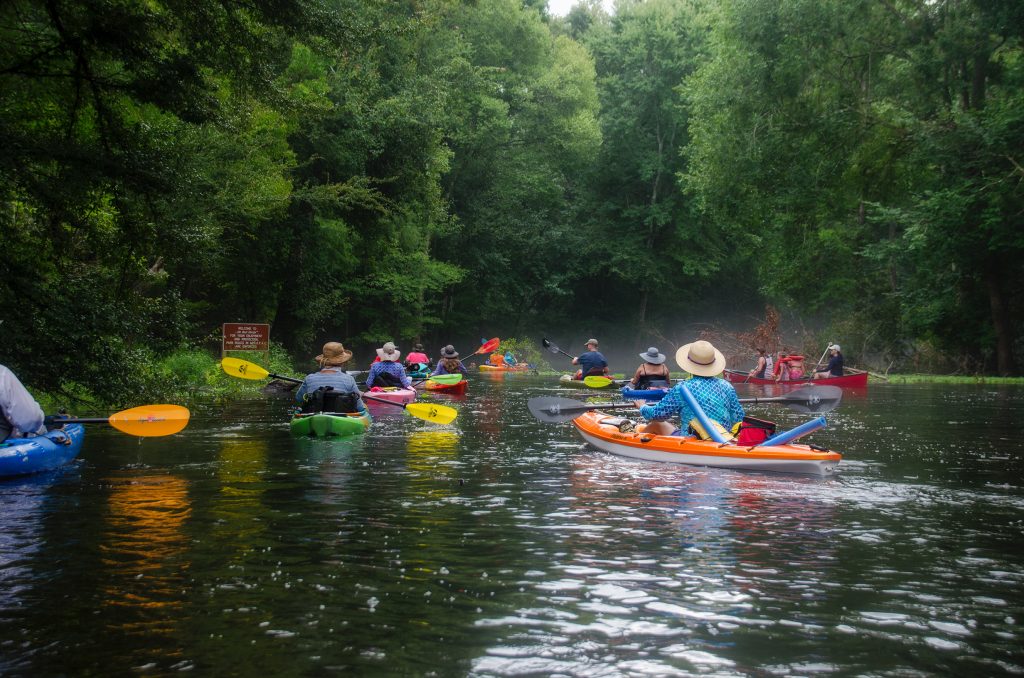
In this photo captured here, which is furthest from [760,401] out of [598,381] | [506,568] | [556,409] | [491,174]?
[491,174]

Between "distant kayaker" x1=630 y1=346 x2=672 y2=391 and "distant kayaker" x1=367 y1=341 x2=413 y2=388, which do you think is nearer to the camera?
"distant kayaker" x1=630 y1=346 x2=672 y2=391

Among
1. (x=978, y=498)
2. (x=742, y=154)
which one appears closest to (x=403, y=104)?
(x=742, y=154)

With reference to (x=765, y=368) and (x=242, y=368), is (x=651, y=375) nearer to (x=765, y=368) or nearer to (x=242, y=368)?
(x=242, y=368)

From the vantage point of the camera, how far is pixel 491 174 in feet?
163

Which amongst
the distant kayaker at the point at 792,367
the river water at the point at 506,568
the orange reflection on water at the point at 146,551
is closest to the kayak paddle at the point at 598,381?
the river water at the point at 506,568

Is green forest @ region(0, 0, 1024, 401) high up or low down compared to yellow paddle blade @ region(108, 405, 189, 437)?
up

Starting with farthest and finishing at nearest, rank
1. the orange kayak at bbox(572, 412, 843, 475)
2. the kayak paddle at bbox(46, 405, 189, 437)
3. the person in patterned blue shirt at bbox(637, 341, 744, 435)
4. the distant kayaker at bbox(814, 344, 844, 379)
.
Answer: the distant kayaker at bbox(814, 344, 844, 379)
the person in patterned blue shirt at bbox(637, 341, 744, 435)
the kayak paddle at bbox(46, 405, 189, 437)
the orange kayak at bbox(572, 412, 843, 475)

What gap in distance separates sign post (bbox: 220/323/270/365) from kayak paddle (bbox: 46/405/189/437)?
527 inches

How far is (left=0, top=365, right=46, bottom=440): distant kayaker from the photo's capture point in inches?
389

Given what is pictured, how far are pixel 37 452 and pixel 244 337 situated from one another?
15.6 meters

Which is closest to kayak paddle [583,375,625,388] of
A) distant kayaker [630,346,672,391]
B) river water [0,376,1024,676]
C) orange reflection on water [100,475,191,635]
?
distant kayaker [630,346,672,391]

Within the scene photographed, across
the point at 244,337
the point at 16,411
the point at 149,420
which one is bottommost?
the point at 149,420

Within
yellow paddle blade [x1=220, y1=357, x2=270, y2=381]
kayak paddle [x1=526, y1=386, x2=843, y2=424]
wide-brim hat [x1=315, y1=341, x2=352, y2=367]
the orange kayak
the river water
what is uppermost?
wide-brim hat [x1=315, y1=341, x2=352, y2=367]

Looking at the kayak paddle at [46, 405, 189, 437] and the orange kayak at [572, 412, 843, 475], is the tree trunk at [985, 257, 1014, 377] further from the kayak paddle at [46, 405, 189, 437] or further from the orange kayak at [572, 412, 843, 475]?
the kayak paddle at [46, 405, 189, 437]
